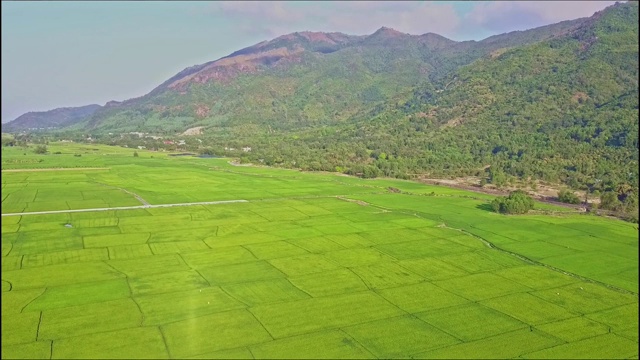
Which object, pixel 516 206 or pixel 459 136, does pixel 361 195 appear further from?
pixel 459 136

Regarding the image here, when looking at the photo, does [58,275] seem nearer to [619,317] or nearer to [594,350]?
[594,350]

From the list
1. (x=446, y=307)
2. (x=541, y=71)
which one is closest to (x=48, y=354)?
(x=446, y=307)

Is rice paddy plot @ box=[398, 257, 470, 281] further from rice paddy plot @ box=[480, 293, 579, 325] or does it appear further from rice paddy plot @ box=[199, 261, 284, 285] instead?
rice paddy plot @ box=[199, 261, 284, 285]

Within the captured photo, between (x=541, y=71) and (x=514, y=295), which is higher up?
(x=541, y=71)

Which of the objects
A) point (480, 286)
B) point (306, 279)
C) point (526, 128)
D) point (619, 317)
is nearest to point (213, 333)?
point (306, 279)

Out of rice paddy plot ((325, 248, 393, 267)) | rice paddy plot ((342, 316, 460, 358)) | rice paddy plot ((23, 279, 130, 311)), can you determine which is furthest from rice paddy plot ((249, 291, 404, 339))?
rice paddy plot ((23, 279, 130, 311))

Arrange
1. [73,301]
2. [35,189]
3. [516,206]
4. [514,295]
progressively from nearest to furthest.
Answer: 1. [73,301]
2. [514,295]
3. [516,206]
4. [35,189]
